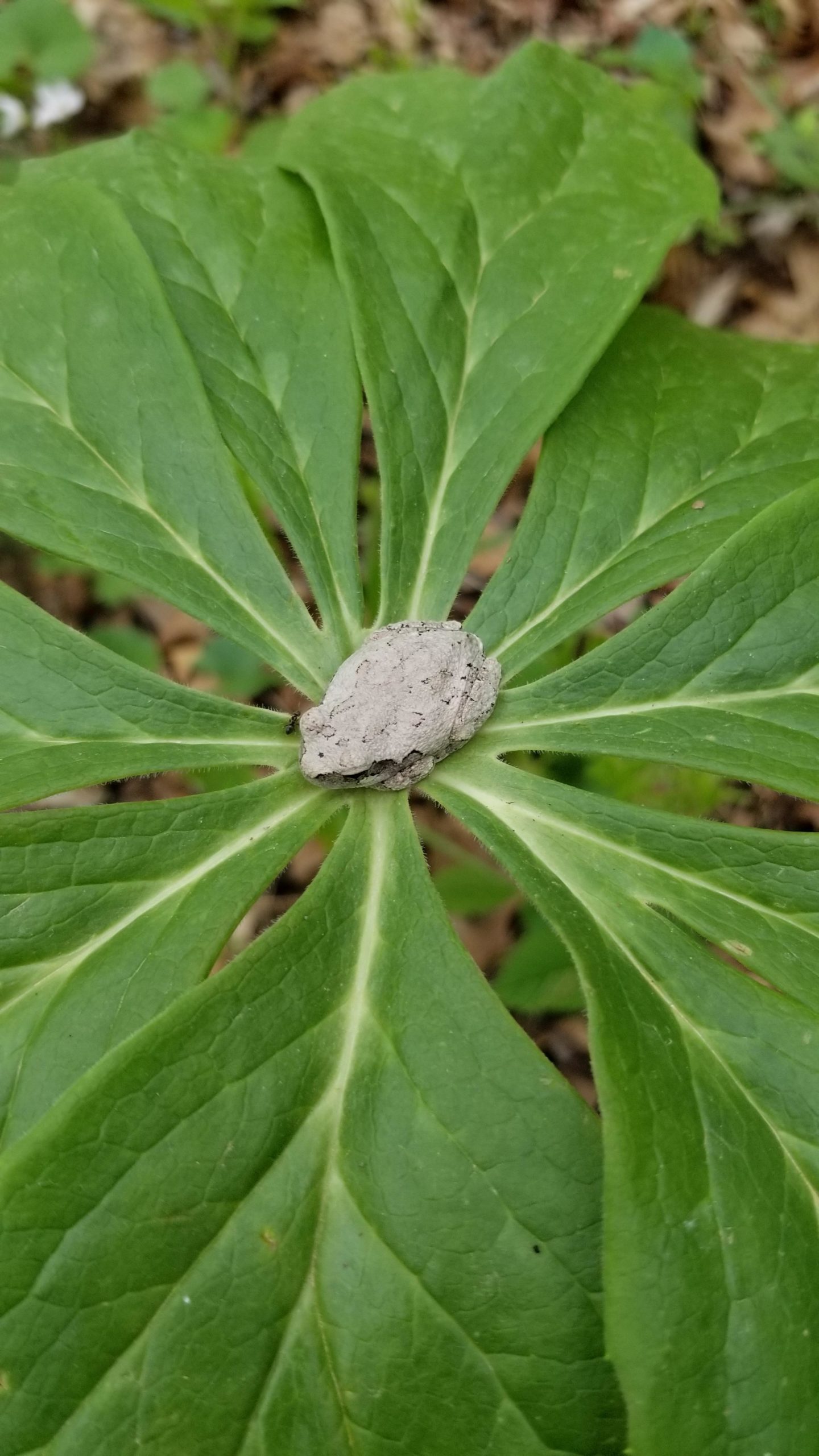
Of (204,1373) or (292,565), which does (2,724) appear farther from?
(292,565)

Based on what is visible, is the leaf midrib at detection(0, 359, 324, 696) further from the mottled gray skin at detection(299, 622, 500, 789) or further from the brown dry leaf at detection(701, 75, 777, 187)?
the brown dry leaf at detection(701, 75, 777, 187)

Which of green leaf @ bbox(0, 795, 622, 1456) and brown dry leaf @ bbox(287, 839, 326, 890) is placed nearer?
green leaf @ bbox(0, 795, 622, 1456)

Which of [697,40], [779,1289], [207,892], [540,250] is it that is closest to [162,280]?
[540,250]

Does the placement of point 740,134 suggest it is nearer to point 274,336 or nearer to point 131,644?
point 274,336

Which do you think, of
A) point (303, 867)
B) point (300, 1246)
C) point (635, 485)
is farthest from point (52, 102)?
point (300, 1246)

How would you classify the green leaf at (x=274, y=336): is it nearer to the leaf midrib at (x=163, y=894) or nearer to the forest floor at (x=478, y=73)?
the leaf midrib at (x=163, y=894)

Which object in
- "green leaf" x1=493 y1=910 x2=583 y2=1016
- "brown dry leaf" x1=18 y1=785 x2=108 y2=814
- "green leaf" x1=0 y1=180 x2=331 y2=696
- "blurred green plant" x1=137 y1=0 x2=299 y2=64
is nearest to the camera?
"green leaf" x1=0 y1=180 x2=331 y2=696

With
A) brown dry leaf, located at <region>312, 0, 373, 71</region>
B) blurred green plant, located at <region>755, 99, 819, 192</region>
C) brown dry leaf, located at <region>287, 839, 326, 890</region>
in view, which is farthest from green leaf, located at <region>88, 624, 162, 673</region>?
blurred green plant, located at <region>755, 99, 819, 192</region>
